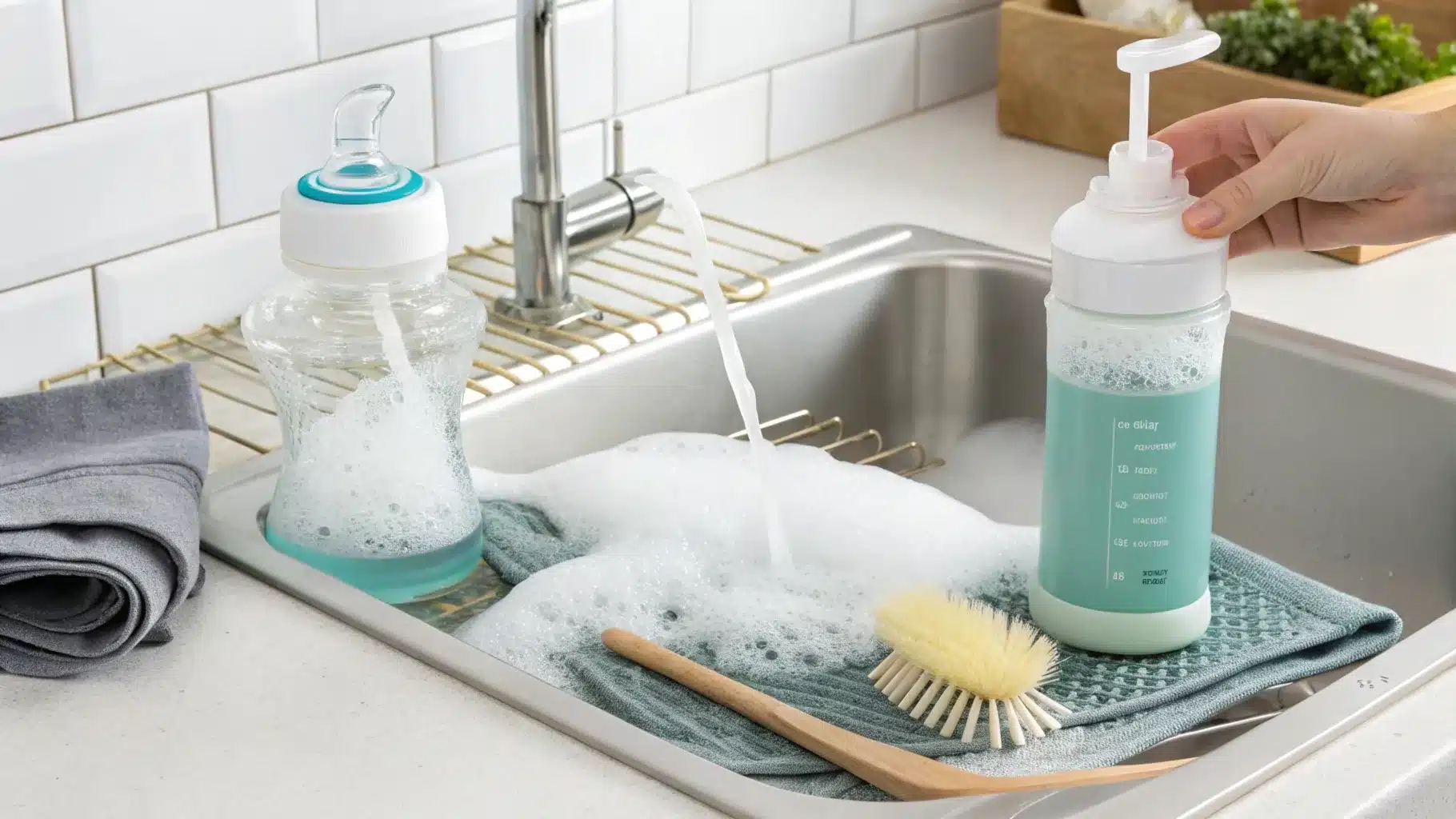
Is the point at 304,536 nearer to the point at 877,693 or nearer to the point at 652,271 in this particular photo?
the point at 877,693

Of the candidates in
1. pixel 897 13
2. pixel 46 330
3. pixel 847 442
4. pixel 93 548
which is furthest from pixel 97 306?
pixel 897 13

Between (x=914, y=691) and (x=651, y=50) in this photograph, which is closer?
(x=914, y=691)

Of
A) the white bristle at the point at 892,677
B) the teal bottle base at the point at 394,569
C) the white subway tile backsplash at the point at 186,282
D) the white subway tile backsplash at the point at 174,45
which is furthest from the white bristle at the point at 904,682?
the white subway tile backsplash at the point at 174,45

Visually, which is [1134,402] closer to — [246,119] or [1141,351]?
[1141,351]

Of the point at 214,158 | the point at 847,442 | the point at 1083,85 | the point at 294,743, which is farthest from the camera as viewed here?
the point at 1083,85

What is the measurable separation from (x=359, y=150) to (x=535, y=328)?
306mm

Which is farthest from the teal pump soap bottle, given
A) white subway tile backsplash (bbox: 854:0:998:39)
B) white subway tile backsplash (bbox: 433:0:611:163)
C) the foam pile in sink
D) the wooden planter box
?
white subway tile backsplash (bbox: 854:0:998:39)

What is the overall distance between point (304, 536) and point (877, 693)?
28 centimetres

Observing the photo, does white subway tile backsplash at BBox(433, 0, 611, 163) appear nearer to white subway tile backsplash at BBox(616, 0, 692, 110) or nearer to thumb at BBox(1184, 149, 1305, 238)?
white subway tile backsplash at BBox(616, 0, 692, 110)

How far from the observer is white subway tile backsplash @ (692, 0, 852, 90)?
137 cm

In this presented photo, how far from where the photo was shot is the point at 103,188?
100 cm

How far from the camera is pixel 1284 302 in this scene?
1.15 m

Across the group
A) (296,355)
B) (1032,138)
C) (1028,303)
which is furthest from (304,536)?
(1032,138)

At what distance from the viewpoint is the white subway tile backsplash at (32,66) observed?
0.94m
